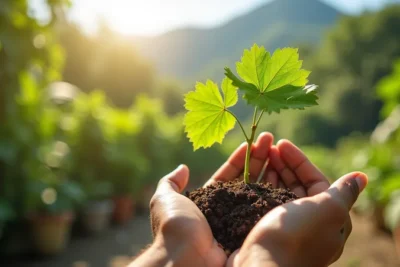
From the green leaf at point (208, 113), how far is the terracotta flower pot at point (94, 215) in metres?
6.32

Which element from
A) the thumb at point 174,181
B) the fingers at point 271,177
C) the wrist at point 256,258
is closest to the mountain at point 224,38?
the fingers at point 271,177

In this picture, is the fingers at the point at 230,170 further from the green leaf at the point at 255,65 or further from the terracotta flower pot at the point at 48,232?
the terracotta flower pot at the point at 48,232

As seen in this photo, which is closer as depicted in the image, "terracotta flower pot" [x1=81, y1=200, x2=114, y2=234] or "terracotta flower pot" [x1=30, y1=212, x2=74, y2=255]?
"terracotta flower pot" [x1=30, y1=212, x2=74, y2=255]

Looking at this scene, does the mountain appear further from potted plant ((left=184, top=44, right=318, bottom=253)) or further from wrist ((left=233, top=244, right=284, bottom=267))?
wrist ((left=233, top=244, right=284, bottom=267))

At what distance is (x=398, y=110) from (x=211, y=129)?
5525 millimetres

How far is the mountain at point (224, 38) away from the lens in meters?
65.6

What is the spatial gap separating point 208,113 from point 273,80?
29 cm

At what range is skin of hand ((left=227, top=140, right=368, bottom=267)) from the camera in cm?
145

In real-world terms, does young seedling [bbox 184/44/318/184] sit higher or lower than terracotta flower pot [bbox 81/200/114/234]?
higher

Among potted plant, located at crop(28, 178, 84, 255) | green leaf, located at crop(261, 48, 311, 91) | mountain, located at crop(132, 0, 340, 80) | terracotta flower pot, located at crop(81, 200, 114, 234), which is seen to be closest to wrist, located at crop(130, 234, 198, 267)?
green leaf, located at crop(261, 48, 311, 91)

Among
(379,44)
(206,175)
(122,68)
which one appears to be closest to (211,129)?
(206,175)

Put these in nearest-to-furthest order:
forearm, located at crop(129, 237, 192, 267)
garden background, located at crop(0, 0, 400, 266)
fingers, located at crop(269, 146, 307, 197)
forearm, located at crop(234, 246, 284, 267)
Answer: forearm, located at crop(234, 246, 284, 267), forearm, located at crop(129, 237, 192, 267), fingers, located at crop(269, 146, 307, 197), garden background, located at crop(0, 0, 400, 266)

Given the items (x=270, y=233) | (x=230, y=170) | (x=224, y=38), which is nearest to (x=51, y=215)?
(x=230, y=170)

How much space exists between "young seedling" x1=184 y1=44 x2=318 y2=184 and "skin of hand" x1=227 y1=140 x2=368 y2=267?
1.06 feet
